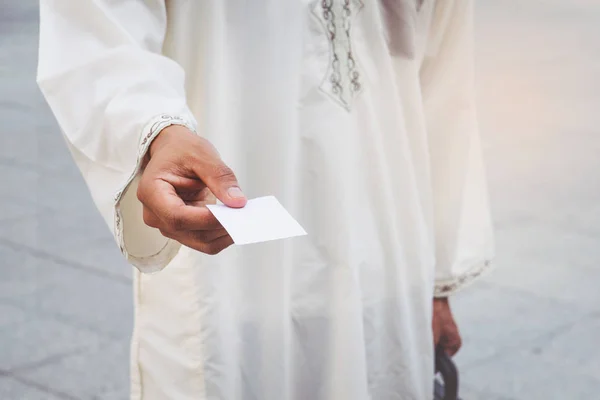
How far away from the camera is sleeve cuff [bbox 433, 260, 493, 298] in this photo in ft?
6.04

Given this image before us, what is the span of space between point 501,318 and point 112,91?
277cm

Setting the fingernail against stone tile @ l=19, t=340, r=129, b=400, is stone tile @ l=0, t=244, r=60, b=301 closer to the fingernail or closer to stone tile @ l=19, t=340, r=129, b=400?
stone tile @ l=19, t=340, r=129, b=400

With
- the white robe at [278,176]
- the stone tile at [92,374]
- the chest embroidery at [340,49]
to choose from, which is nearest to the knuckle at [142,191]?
the white robe at [278,176]

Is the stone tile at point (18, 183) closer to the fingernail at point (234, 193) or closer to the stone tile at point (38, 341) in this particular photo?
the stone tile at point (38, 341)

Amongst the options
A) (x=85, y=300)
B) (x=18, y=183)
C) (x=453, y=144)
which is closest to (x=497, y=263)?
(x=85, y=300)

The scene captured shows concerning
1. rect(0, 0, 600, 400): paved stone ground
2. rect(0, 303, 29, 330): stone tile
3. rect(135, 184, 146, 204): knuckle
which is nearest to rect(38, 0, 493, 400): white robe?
rect(135, 184, 146, 204): knuckle

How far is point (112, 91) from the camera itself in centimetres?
125

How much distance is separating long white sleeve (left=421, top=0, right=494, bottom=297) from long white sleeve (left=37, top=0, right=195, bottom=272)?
2.07ft

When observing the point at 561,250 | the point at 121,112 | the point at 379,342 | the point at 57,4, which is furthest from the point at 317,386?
the point at 561,250

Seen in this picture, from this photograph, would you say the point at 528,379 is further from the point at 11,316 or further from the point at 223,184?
the point at 223,184

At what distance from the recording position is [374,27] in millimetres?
1545

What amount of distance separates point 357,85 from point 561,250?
9.97ft

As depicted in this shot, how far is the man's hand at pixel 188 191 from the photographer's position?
3.43 ft

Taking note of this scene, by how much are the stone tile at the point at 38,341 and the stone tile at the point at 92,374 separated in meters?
0.06
